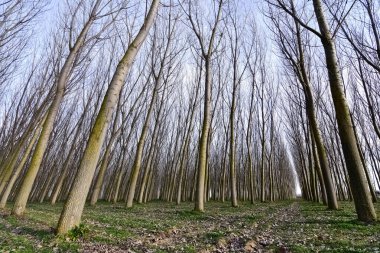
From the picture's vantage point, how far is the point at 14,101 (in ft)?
74.3

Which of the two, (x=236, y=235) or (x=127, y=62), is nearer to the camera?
(x=236, y=235)

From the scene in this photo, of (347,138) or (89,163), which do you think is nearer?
(89,163)

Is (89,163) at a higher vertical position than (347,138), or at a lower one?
lower

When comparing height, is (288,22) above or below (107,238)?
above

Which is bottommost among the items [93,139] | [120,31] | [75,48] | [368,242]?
[368,242]

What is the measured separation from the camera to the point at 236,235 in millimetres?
6520

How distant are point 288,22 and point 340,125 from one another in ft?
26.7

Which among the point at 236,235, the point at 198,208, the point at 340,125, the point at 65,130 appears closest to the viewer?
the point at 236,235

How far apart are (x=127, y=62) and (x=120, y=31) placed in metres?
11.7

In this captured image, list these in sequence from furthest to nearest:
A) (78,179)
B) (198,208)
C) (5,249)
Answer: (198,208), (78,179), (5,249)

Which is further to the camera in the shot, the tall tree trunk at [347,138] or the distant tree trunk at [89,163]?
the tall tree trunk at [347,138]

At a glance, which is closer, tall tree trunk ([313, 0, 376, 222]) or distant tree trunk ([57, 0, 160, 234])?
distant tree trunk ([57, 0, 160, 234])

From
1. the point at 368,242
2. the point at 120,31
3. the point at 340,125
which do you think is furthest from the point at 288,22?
the point at 368,242

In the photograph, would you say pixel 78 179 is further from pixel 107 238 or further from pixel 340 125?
pixel 340 125
